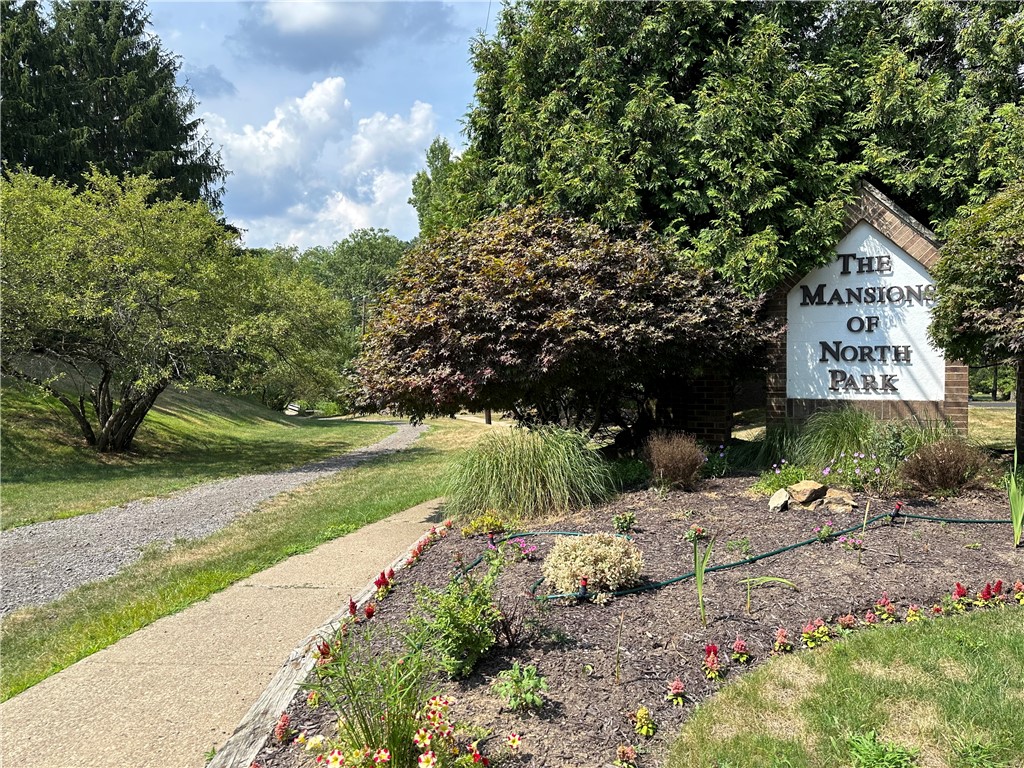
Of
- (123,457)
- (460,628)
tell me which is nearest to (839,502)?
(460,628)

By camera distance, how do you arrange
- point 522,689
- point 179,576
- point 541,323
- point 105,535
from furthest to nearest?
point 105,535
point 541,323
point 179,576
point 522,689

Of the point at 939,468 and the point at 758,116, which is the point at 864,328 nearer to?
the point at 758,116

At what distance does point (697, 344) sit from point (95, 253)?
12.8 m

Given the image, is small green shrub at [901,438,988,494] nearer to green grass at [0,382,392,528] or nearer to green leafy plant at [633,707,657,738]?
green leafy plant at [633,707,657,738]

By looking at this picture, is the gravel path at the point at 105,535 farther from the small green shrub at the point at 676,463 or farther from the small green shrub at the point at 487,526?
the small green shrub at the point at 676,463

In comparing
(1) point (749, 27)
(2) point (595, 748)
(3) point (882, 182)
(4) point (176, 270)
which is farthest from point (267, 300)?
(2) point (595, 748)

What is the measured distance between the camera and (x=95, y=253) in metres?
13.8

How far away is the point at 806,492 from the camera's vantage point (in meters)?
5.66

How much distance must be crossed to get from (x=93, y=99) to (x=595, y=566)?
34889mm

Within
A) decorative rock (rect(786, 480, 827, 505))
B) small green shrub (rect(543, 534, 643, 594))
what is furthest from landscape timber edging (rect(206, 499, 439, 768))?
decorative rock (rect(786, 480, 827, 505))

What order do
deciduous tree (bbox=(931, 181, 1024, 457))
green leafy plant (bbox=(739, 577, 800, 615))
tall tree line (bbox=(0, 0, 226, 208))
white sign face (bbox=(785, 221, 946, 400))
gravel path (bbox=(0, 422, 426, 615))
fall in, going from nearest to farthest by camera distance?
green leafy plant (bbox=(739, 577, 800, 615)), deciduous tree (bbox=(931, 181, 1024, 457)), gravel path (bbox=(0, 422, 426, 615)), white sign face (bbox=(785, 221, 946, 400)), tall tree line (bbox=(0, 0, 226, 208))

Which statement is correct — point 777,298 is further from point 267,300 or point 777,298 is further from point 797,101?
point 267,300

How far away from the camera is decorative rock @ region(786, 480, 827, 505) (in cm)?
565

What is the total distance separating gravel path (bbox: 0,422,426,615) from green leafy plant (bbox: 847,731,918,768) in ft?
20.1
